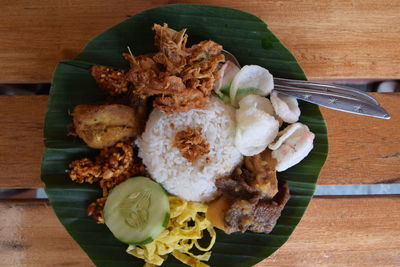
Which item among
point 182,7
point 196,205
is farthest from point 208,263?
point 182,7

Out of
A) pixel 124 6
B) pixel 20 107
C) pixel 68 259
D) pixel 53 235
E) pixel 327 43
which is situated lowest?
pixel 68 259

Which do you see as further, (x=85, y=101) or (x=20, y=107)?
(x=20, y=107)

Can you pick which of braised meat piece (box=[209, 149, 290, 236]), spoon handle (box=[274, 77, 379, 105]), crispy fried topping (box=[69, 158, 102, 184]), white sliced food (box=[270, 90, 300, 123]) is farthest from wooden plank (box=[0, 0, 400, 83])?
braised meat piece (box=[209, 149, 290, 236])

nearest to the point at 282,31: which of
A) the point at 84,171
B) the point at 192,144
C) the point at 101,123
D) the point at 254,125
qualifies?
the point at 254,125

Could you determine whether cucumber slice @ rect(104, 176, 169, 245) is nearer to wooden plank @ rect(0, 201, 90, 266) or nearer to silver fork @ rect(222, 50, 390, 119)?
wooden plank @ rect(0, 201, 90, 266)

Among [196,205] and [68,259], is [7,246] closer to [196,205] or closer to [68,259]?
[68,259]

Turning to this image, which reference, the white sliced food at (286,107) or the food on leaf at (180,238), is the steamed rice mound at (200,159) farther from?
the white sliced food at (286,107)

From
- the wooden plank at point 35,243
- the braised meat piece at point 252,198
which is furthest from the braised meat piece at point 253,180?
the wooden plank at point 35,243
